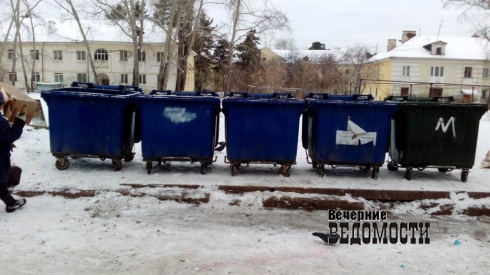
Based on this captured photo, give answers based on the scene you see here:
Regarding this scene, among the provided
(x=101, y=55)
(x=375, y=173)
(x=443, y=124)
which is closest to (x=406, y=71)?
(x=101, y=55)

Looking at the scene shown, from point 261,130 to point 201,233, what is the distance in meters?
2.05

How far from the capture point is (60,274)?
3355 mm

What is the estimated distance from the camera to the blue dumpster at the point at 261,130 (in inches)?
227

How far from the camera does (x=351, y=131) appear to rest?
5789 mm

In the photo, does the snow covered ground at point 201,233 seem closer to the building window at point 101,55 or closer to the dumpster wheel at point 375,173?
the dumpster wheel at point 375,173

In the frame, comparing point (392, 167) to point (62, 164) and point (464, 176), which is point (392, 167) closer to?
point (464, 176)

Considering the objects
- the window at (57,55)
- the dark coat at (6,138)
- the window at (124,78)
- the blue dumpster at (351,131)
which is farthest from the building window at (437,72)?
the dark coat at (6,138)

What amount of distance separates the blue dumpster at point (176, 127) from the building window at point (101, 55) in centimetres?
3918

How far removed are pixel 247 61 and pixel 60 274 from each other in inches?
1618

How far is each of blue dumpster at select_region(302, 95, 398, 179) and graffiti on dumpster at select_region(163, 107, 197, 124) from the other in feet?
6.26

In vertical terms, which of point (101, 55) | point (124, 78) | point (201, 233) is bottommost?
point (201, 233)

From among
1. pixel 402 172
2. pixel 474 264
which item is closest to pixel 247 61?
pixel 402 172

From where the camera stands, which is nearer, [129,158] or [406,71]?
[129,158]

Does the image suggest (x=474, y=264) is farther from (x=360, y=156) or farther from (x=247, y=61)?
(x=247, y=61)
